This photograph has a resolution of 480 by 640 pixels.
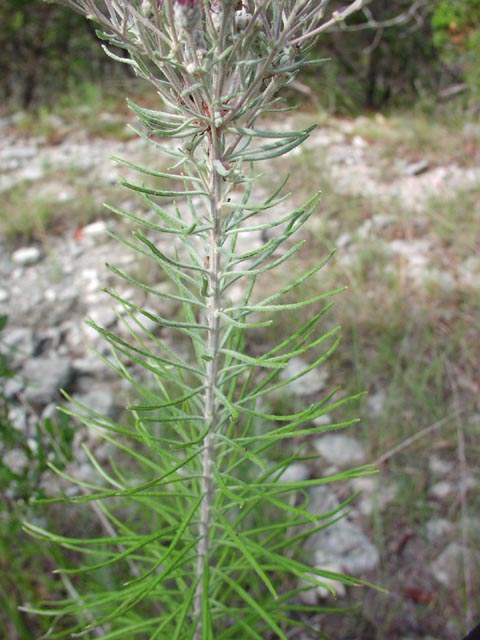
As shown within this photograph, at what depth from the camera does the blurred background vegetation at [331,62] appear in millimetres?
4707

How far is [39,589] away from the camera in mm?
1552

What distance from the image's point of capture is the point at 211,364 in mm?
855

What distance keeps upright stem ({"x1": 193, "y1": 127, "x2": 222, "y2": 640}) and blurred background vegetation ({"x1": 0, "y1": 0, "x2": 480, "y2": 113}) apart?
407 cm

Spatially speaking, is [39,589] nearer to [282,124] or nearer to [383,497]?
[383,497]

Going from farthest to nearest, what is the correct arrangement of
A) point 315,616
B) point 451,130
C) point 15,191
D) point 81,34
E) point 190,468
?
point 81,34 < point 451,130 < point 15,191 < point 315,616 < point 190,468

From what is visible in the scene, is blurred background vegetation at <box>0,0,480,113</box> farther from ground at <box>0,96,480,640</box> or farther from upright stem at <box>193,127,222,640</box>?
upright stem at <box>193,127,222,640</box>

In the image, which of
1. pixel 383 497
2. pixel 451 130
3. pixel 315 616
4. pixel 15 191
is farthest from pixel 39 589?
pixel 451 130

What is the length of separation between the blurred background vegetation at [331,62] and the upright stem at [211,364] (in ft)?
13.4

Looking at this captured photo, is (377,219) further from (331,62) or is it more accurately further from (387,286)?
(331,62)

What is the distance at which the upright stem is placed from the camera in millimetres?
728

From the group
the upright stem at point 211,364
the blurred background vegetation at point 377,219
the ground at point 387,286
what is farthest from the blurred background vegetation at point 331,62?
the upright stem at point 211,364

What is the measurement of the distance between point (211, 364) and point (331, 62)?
4.66 m

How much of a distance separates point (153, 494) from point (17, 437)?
2.79ft

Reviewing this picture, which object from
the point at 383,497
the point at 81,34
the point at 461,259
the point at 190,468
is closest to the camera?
the point at 190,468
